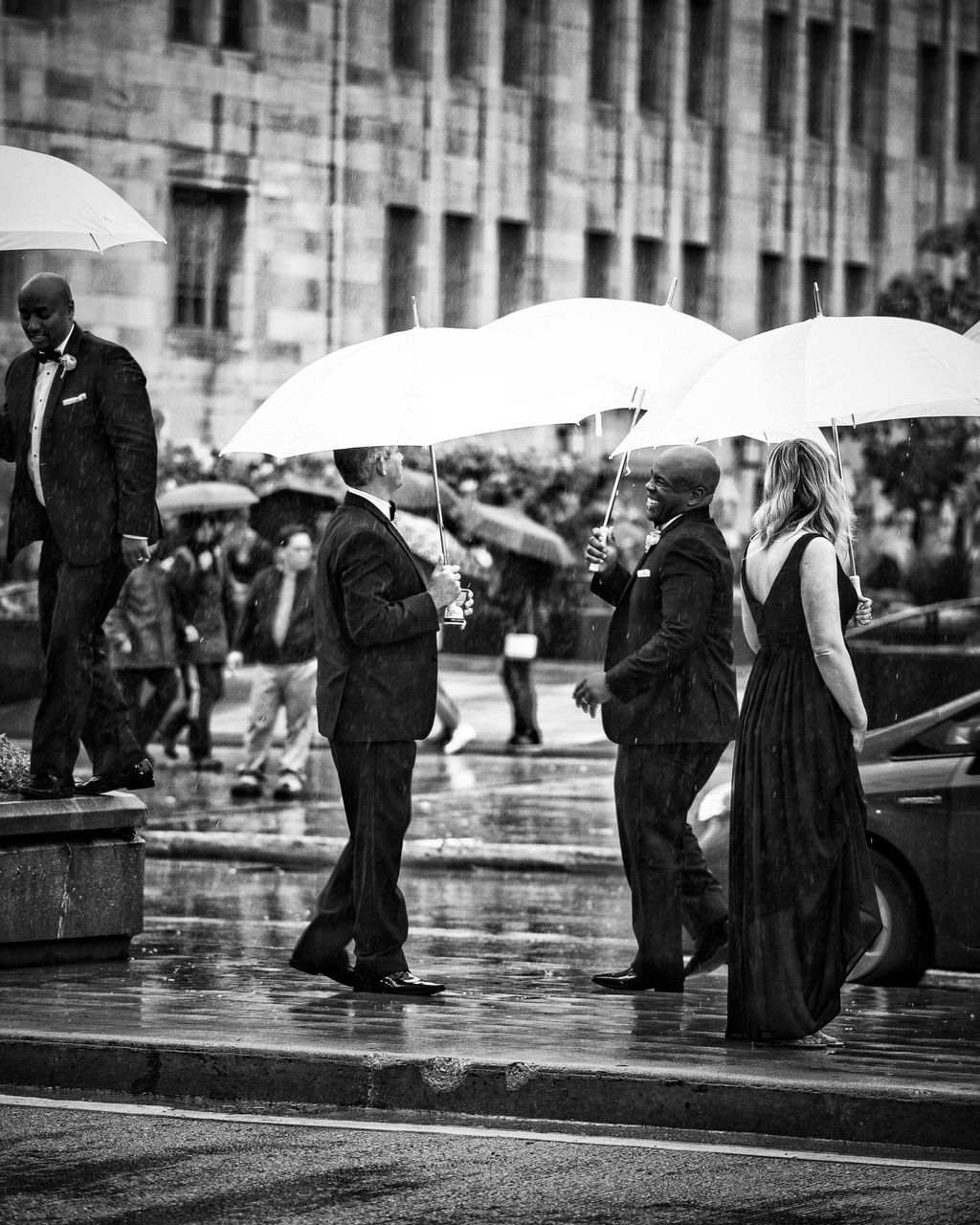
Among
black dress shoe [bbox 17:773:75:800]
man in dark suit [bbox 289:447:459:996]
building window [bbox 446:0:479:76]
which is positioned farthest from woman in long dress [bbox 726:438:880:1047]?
building window [bbox 446:0:479:76]

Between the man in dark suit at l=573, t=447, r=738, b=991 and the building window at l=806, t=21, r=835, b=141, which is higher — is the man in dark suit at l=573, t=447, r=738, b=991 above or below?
below

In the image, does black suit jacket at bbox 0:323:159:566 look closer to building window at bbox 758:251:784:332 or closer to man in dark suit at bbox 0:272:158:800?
man in dark suit at bbox 0:272:158:800

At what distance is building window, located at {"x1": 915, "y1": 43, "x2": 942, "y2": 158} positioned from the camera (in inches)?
2215

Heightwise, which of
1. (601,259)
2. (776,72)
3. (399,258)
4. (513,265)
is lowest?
(399,258)

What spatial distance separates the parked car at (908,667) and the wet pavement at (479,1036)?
7.88 m

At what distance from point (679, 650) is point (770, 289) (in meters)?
43.9

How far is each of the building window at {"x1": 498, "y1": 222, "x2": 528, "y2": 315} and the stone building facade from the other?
0.05 metres

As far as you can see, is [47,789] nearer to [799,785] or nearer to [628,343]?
[628,343]

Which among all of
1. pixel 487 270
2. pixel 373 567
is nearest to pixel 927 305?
pixel 487 270

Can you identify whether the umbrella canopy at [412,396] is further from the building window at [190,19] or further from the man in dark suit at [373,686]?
the building window at [190,19]

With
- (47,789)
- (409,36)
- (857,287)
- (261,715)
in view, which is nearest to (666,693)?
(47,789)

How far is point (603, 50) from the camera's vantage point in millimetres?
47344

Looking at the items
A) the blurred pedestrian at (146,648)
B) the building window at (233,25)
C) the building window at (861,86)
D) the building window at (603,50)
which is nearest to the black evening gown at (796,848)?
the blurred pedestrian at (146,648)

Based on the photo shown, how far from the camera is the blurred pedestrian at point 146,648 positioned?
62.5 ft
